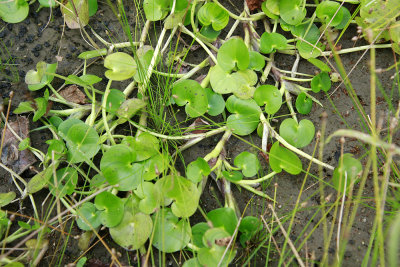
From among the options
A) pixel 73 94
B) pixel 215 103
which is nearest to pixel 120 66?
pixel 73 94

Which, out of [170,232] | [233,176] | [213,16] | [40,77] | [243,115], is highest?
[213,16]

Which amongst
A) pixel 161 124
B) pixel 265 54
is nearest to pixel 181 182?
pixel 161 124

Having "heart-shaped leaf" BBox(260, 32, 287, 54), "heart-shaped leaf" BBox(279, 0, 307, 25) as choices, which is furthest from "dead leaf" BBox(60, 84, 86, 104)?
"heart-shaped leaf" BBox(279, 0, 307, 25)

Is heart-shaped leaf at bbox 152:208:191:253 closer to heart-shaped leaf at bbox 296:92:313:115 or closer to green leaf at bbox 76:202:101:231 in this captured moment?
green leaf at bbox 76:202:101:231

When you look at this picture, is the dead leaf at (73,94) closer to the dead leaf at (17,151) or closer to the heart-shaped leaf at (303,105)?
the dead leaf at (17,151)

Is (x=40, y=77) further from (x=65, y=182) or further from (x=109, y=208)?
(x=109, y=208)

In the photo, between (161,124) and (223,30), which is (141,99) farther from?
(223,30)
